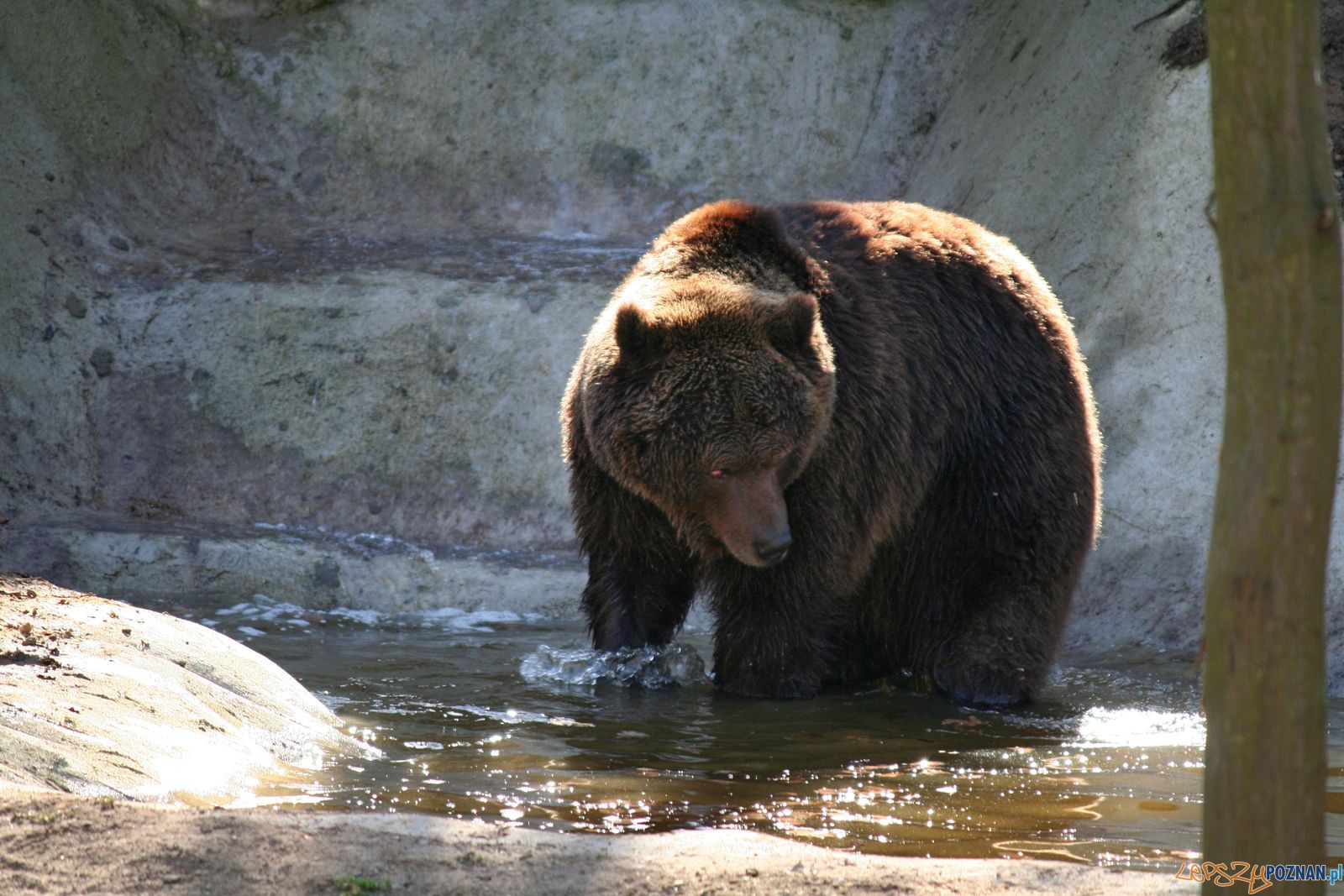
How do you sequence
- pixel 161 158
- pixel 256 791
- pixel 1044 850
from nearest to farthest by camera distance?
1. pixel 1044 850
2. pixel 256 791
3. pixel 161 158

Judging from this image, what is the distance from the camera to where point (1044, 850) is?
3855 millimetres

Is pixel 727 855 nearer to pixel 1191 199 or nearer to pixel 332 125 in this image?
pixel 1191 199

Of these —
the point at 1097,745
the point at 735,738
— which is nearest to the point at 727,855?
the point at 735,738

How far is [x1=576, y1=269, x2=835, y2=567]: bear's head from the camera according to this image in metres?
5.50

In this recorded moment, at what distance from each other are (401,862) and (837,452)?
10.9ft

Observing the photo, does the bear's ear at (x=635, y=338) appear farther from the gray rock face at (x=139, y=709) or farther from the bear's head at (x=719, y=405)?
the gray rock face at (x=139, y=709)

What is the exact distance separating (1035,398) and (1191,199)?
2.94 m

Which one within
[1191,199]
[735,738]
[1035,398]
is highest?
[1191,199]

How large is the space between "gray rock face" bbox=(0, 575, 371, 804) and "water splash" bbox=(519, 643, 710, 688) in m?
1.48

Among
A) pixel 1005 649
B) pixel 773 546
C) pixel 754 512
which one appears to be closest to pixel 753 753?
pixel 773 546

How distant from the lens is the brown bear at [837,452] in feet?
18.2

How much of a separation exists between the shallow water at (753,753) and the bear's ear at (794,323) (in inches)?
61.5

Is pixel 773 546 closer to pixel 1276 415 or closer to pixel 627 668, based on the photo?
pixel 627 668

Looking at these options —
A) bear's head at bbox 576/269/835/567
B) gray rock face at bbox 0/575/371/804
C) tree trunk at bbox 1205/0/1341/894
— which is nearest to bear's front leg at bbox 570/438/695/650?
bear's head at bbox 576/269/835/567
